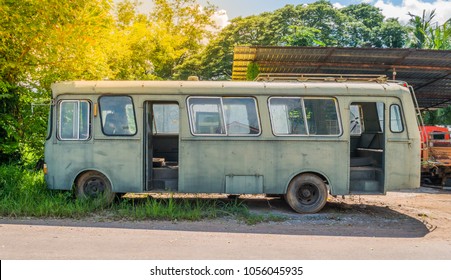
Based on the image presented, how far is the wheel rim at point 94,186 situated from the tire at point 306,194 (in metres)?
4.19

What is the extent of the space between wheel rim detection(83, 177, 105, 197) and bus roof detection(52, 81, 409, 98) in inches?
77.6

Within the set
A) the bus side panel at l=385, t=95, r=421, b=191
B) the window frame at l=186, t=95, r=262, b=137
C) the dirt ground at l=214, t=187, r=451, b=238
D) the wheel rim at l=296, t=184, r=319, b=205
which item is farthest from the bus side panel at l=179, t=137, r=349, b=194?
the bus side panel at l=385, t=95, r=421, b=191

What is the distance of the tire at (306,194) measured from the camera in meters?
10.3

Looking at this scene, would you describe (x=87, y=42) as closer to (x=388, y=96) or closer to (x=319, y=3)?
(x=388, y=96)

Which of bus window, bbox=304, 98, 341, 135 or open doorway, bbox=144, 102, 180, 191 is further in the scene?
open doorway, bbox=144, 102, 180, 191

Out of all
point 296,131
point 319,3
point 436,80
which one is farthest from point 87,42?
point 319,3

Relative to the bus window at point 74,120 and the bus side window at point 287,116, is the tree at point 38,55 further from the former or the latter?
the bus side window at point 287,116

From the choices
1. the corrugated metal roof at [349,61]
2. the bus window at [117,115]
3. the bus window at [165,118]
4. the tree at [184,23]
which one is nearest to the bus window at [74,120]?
the bus window at [117,115]

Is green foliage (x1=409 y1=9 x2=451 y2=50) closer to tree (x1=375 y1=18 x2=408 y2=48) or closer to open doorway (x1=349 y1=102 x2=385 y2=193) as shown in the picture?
tree (x1=375 y1=18 x2=408 y2=48)

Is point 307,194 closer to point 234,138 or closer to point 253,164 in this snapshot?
point 253,164

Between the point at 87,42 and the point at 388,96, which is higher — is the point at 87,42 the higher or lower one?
the higher one

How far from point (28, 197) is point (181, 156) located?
11.7 feet

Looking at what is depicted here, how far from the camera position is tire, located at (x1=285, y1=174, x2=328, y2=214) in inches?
407

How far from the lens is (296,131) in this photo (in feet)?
34.1
